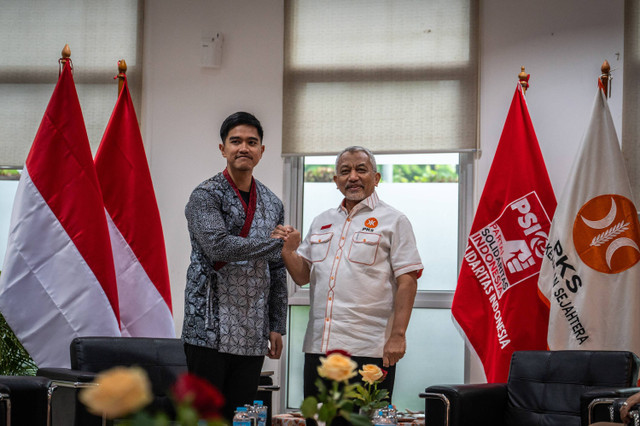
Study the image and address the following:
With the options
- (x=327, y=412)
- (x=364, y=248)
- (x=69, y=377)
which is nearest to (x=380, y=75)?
(x=364, y=248)

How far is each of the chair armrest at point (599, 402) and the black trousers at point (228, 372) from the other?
1.26 metres

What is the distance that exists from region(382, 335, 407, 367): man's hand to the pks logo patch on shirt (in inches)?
18.0

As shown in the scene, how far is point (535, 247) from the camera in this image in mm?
4117

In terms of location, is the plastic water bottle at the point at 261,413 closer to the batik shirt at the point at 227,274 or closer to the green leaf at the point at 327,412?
the batik shirt at the point at 227,274

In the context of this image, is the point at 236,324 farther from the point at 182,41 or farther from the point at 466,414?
the point at 182,41

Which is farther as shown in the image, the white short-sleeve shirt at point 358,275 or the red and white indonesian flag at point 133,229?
the red and white indonesian flag at point 133,229

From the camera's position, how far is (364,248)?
309 cm

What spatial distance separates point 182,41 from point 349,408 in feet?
13.2

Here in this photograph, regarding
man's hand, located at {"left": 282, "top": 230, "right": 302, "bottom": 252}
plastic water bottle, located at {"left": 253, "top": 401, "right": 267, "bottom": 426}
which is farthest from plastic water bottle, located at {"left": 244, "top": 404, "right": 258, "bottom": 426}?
man's hand, located at {"left": 282, "top": 230, "right": 302, "bottom": 252}

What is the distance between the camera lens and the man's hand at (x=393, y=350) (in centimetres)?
295

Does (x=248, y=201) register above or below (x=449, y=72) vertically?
below

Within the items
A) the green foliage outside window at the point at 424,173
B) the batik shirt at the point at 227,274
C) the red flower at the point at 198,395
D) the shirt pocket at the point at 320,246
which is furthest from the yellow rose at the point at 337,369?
the green foliage outside window at the point at 424,173

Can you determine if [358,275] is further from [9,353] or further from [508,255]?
[9,353]

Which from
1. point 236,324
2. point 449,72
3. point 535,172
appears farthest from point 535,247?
point 236,324
